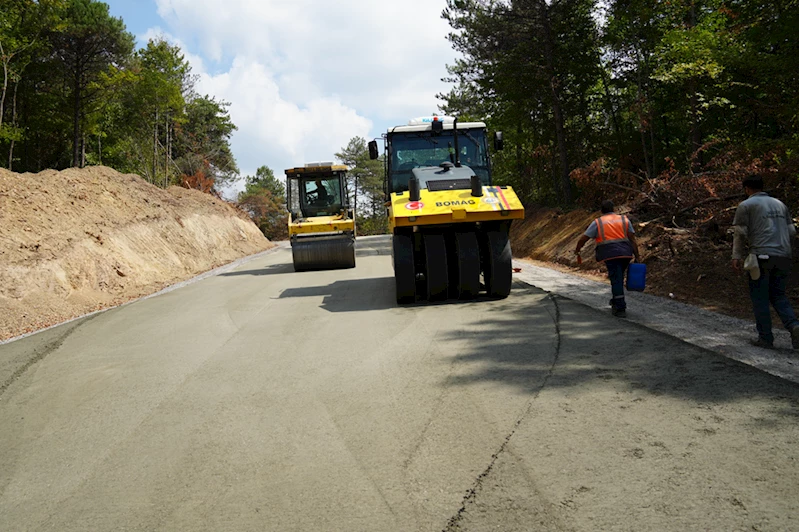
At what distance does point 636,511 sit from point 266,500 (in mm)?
2097

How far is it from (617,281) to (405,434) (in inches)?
207

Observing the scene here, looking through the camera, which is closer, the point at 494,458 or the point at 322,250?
the point at 494,458

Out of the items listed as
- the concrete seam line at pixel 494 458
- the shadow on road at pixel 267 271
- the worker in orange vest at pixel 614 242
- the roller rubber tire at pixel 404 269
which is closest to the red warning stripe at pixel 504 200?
the roller rubber tire at pixel 404 269

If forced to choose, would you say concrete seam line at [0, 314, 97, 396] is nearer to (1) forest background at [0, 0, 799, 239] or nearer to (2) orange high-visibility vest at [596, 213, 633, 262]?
(2) orange high-visibility vest at [596, 213, 633, 262]

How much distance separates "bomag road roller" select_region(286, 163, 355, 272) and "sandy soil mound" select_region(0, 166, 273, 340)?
4.19m

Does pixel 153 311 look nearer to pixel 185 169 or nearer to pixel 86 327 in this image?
pixel 86 327

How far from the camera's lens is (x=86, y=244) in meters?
17.8

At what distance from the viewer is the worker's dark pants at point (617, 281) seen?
8914 millimetres

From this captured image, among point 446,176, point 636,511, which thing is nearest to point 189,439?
point 636,511

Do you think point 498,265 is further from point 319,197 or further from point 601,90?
point 601,90

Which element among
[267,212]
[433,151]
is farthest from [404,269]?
[267,212]

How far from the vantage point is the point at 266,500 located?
12.6 ft

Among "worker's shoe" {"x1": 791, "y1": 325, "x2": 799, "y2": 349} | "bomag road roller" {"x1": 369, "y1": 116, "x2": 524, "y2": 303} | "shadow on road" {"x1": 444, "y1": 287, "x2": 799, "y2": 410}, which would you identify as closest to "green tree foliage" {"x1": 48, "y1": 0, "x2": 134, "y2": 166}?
"bomag road roller" {"x1": 369, "y1": 116, "x2": 524, "y2": 303}

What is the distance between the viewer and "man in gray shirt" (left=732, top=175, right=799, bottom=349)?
6.80m
